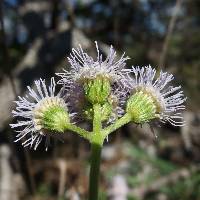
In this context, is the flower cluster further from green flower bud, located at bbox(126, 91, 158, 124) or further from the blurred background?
the blurred background

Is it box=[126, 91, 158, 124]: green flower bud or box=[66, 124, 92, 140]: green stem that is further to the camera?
box=[126, 91, 158, 124]: green flower bud

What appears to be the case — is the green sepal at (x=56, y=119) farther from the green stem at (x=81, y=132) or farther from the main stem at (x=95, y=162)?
the main stem at (x=95, y=162)

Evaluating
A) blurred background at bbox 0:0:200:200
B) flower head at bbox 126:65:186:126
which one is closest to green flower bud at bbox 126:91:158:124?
flower head at bbox 126:65:186:126

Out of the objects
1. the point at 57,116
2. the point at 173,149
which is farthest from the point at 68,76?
the point at 173,149

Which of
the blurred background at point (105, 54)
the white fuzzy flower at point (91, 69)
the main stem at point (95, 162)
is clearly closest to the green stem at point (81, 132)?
the main stem at point (95, 162)

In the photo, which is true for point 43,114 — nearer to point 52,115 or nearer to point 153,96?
point 52,115

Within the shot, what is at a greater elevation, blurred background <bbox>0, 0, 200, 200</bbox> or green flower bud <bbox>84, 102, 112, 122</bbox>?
blurred background <bbox>0, 0, 200, 200</bbox>

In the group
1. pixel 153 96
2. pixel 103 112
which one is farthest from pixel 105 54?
pixel 103 112
